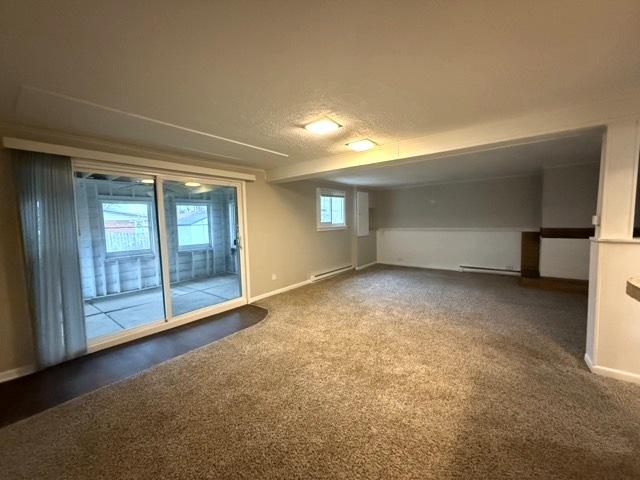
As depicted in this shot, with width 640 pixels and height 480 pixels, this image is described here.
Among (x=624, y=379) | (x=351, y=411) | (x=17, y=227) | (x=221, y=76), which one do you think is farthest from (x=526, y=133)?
(x=17, y=227)

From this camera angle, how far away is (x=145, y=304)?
4371 millimetres

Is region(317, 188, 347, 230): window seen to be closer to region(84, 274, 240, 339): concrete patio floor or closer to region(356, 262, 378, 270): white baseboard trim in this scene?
region(356, 262, 378, 270): white baseboard trim

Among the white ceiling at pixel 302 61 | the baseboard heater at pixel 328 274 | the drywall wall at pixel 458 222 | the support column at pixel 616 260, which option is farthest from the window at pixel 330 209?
the support column at pixel 616 260

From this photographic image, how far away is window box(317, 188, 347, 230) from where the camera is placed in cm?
575

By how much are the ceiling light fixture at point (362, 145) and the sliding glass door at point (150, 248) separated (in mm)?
1907

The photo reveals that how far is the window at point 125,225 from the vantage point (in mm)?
4396

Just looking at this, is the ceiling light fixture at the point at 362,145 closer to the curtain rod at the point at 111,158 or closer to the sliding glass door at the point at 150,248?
the curtain rod at the point at 111,158

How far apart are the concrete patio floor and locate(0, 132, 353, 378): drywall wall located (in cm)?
58

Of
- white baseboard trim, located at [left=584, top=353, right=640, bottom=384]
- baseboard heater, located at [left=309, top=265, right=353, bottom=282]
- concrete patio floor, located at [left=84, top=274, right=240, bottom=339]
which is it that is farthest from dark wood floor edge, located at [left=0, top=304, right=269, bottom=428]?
white baseboard trim, located at [left=584, top=353, right=640, bottom=384]

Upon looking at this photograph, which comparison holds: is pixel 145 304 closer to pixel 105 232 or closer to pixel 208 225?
pixel 105 232

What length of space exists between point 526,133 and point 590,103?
406 mm

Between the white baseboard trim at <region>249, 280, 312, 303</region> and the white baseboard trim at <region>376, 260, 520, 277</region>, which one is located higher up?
the white baseboard trim at <region>376, 260, 520, 277</region>

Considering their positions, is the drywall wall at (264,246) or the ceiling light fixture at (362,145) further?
the ceiling light fixture at (362,145)

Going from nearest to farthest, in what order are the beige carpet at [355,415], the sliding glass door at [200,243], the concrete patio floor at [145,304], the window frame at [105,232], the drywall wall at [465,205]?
the beige carpet at [355,415] → the concrete patio floor at [145,304] → the window frame at [105,232] → the sliding glass door at [200,243] → the drywall wall at [465,205]
